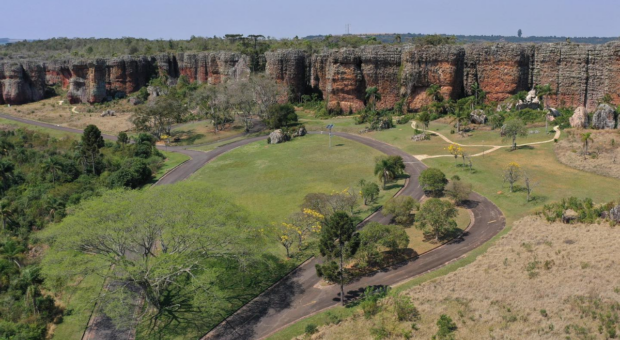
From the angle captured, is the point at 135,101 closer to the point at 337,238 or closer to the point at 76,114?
the point at 76,114

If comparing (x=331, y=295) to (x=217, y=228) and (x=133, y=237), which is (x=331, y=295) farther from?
(x=133, y=237)

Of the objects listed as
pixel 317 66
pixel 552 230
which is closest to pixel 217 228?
pixel 552 230

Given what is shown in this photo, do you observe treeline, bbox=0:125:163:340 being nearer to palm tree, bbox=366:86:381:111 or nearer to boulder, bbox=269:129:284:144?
boulder, bbox=269:129:284:144

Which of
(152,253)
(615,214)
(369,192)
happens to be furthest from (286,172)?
(615,214)

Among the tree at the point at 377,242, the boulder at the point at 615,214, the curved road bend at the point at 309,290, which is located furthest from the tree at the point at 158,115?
the boulder at the point at 615,214

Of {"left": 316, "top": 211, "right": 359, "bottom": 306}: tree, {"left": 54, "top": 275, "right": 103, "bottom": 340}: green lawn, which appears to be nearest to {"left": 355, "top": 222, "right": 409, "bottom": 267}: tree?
{"left": 316, "top": 211, "right": 359, "bottom": 306}: tree

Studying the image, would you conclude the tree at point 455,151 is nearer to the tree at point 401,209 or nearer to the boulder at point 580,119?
the tree at point 401,209
